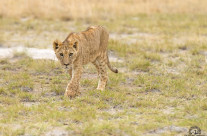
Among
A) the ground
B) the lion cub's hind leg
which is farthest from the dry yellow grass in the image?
the lion cub's hind leg

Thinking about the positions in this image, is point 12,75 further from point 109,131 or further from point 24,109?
point 109,131

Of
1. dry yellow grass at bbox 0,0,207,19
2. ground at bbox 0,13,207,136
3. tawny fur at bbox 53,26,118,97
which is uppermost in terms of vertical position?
dry yellow grass at bbox 0,0,207,19

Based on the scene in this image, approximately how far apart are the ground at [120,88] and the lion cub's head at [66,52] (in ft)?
2.17

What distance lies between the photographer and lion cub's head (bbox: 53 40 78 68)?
26.5ft

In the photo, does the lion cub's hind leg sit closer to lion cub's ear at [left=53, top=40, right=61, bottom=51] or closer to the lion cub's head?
the lion cub's head

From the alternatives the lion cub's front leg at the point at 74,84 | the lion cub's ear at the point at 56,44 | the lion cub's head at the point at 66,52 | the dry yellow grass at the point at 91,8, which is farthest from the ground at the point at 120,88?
the dry yellow grass at the point at 91,8

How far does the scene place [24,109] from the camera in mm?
7609

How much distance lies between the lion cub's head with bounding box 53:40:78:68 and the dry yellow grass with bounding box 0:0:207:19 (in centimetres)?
982

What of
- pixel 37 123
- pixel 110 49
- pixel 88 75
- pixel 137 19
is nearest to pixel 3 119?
pixel 37 123

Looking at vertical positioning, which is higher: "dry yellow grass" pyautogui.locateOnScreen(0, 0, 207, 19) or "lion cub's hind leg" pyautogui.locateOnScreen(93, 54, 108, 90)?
"dry yellow grass" pyautogui.locateOnScreen(0, 0, 207, 19)

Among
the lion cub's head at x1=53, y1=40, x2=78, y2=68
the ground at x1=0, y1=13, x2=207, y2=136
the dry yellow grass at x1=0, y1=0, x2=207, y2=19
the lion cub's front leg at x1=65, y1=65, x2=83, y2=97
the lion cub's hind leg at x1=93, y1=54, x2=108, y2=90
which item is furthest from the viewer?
the dry yellow grass at x1=0, y1=0, x2=207, y2=19

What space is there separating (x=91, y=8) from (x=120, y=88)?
10655 millimetres

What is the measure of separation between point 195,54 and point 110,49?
2.15 meters

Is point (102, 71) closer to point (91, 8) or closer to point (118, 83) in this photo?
point (118, 83)
